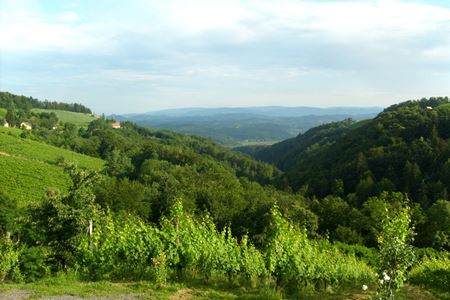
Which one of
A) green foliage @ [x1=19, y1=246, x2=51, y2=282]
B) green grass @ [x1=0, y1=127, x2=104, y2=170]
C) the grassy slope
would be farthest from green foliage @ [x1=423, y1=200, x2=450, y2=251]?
green grass @ [x1=0, y1=127, x2=104, y2=170]

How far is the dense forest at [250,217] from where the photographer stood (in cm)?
1345

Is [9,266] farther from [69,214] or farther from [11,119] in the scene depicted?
[11,119]

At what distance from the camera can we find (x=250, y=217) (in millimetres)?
51688

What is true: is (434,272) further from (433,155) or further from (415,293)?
(433,155)

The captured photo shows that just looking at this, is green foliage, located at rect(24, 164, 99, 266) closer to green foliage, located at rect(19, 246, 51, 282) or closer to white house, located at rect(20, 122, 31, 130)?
green foliage, located at rect(19, 246, 51, 282)

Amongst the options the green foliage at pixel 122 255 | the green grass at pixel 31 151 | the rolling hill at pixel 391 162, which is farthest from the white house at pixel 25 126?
the green foliage at pixel 122 255

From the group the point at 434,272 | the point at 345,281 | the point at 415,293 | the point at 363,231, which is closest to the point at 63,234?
the point at 345,281

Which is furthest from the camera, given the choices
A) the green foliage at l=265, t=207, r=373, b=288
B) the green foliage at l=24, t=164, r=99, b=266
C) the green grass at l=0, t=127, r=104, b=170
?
the green grass at l=0, t=127, r=104, b=170

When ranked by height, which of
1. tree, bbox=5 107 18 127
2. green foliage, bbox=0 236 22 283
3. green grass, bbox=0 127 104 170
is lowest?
green grass, bbox=0 127 104 170

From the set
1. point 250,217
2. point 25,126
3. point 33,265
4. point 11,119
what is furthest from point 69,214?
point 11,119

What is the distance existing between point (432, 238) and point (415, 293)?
35.7m

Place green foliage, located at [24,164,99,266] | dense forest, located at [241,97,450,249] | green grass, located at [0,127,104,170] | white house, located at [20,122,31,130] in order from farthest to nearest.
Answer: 1. white house, located at [20,122,31,130]
2. green grass, located at [0,127,104,170]
3. dense forest, located at [241,97,450,249]
4. green foliage, located at [24,164,99,266]

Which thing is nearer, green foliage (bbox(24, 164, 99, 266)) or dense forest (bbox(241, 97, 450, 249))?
green foliage (bbox(24, 164, 99, 266))

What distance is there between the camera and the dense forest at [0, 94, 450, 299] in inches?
530
